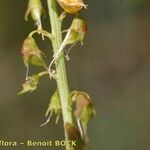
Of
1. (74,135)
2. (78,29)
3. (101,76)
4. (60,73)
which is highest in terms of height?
(101,76)

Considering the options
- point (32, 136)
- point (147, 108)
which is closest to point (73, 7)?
point (32, 136)

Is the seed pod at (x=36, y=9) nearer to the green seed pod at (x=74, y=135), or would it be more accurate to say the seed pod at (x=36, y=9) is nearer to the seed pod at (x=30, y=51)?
the seed pod at (x=30, y=51)

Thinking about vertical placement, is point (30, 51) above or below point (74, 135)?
above

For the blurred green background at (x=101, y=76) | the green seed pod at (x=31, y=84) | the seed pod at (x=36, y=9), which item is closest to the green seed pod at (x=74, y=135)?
the green seed pod at (x=31, y=84)

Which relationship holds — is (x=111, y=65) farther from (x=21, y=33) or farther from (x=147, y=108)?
(x=21, y=33)

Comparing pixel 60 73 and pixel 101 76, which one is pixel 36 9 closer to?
pixel 60 73

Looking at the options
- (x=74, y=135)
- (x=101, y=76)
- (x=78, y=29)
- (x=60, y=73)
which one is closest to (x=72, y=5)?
(x=78, y=29)

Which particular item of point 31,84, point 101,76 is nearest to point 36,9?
point 31,84

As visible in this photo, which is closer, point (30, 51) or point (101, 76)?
point (30, 51)
